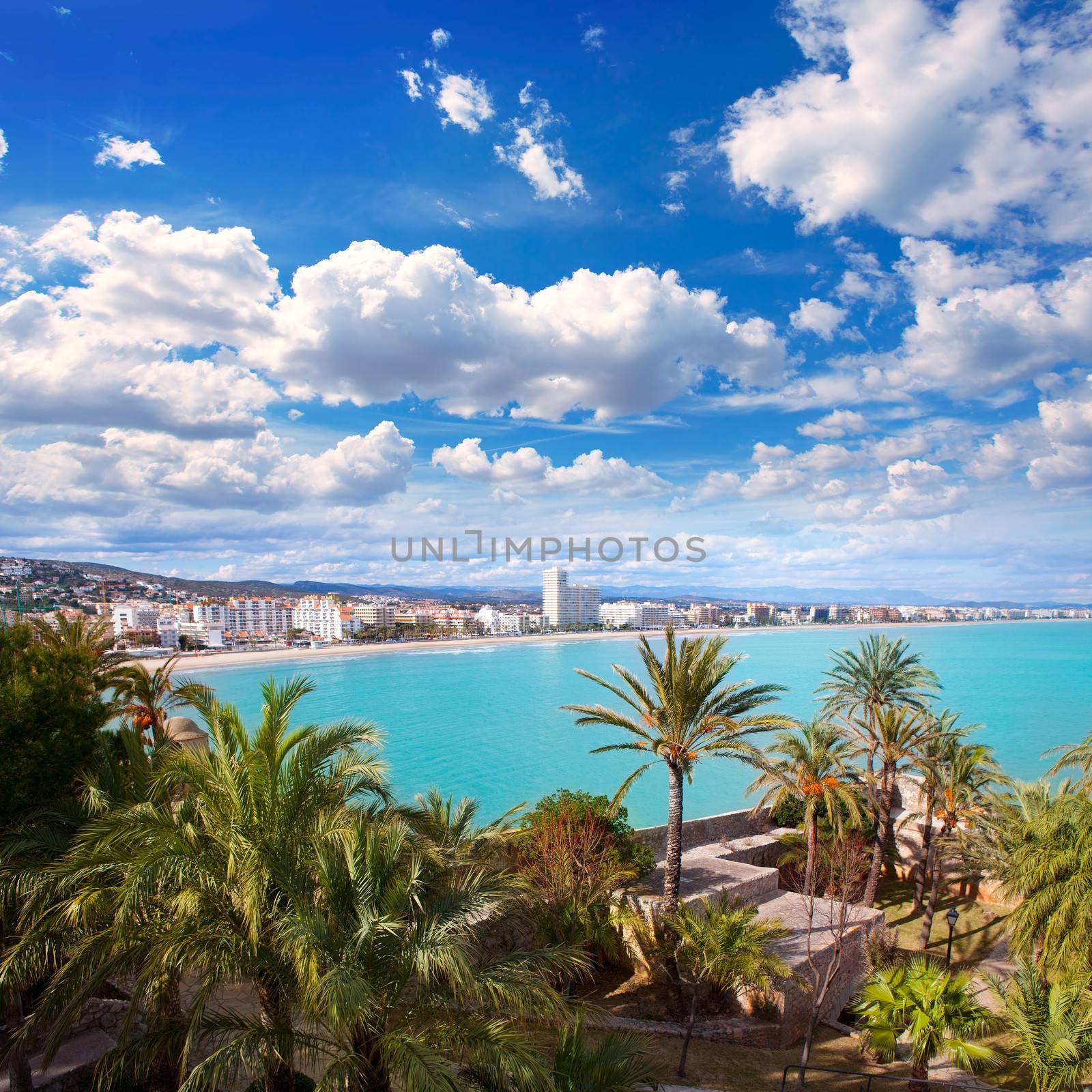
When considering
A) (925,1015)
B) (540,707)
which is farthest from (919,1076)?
(540,707)

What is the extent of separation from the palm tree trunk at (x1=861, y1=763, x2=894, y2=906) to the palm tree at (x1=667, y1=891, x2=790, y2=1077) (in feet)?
22.3

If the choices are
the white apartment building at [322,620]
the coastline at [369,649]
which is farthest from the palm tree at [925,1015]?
the white apartment building at [322,620]

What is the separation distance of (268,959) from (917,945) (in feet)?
56.1

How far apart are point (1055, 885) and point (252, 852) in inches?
462

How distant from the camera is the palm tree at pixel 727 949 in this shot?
1156 cm

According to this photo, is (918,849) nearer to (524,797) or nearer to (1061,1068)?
(1061,1068)

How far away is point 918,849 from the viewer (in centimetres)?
2128

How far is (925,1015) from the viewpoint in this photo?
914 cm

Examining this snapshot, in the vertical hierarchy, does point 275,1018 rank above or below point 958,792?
above

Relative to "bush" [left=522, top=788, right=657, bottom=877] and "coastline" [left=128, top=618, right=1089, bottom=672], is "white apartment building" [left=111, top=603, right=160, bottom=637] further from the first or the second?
"bush" [left=522, top=788, right=657, bottom=877]

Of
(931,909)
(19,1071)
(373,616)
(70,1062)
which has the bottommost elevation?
(931,909)

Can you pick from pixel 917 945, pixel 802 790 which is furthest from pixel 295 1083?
pixel 917 945

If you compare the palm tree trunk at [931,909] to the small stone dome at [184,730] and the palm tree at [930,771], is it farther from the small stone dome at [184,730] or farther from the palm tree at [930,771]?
the small stone dome at [184,730]

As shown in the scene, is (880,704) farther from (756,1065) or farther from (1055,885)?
(756,1065)
